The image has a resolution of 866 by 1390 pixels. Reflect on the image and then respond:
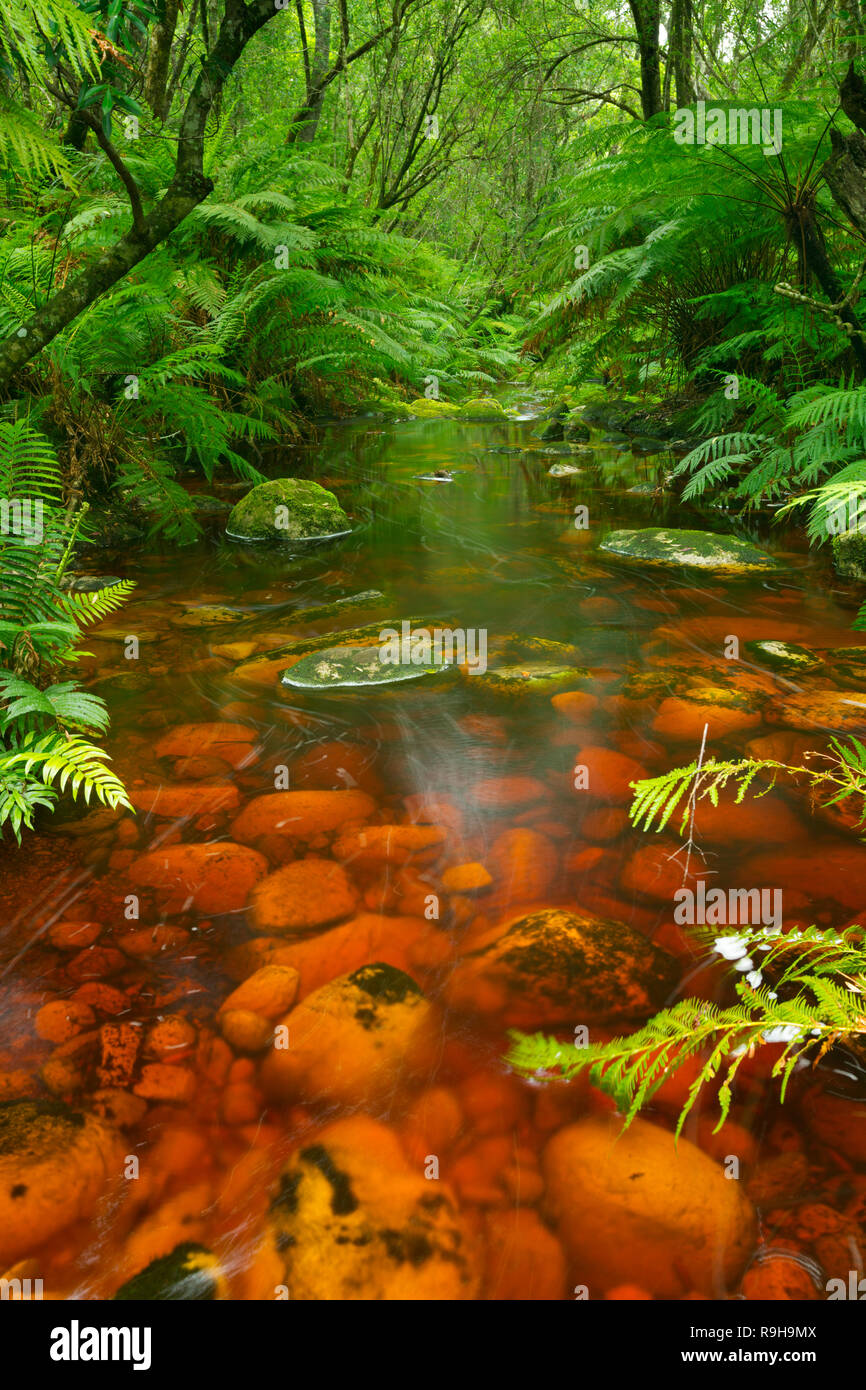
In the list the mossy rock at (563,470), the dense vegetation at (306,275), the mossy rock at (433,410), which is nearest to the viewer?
the dense vegetation at (306,275)

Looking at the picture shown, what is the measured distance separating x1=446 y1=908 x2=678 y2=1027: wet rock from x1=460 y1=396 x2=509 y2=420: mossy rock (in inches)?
399

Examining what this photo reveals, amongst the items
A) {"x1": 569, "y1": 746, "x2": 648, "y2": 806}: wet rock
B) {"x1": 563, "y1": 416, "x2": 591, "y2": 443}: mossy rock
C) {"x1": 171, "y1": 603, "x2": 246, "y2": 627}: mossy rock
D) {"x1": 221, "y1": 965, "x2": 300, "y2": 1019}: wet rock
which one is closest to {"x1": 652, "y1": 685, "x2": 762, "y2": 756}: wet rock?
{"x1": 569, "y1": 746, "x2": 648, "y2": 806}: wet rock

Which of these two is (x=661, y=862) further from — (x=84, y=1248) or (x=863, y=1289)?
(x=84, y=1248)

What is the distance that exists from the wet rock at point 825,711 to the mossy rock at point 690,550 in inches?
58.9

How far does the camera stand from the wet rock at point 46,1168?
1.06m

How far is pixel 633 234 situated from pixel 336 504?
12.7 ft

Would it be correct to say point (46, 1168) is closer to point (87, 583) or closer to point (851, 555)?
point (87, 583)

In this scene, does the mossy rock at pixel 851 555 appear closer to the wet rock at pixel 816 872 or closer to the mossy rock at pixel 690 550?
the mossy rock at pixel 690 550

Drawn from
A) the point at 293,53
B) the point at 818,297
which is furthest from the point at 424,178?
the point at 818,297

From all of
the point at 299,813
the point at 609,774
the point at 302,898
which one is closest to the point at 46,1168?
the point at 302,898

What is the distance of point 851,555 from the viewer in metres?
3.61

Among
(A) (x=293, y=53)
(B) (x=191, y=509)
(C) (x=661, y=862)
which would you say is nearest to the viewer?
(C) (x=661, y=862)

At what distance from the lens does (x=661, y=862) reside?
1.77 meters

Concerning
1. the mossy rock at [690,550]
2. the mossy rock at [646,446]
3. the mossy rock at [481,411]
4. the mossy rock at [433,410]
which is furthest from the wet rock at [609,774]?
the mossy rock at [481,411]
